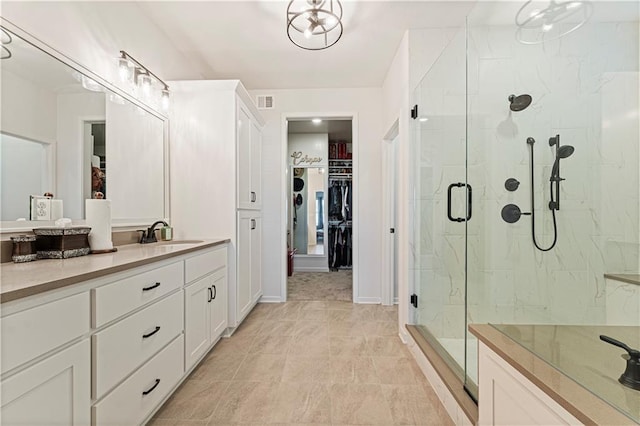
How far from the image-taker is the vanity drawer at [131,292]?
42.6 inches

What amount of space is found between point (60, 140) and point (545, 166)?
3.00 metres

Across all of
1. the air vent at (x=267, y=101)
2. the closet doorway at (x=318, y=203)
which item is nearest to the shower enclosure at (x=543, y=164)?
the air vent at (x=267, y=101)

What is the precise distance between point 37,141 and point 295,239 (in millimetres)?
4412

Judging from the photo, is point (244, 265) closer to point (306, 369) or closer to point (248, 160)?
point (248, 160)

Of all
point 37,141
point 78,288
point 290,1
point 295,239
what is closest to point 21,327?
point 78,288

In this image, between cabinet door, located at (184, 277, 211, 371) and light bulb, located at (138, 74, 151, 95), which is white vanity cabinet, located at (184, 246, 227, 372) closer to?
cabinet door, located at (184, 277, 211, 371)

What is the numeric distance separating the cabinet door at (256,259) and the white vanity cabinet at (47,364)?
2.08 meters

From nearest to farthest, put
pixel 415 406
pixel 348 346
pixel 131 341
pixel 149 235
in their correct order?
1. pixel 131 341
2. pixel 415 406
3. pixel 149 235
4. pixel 348 346

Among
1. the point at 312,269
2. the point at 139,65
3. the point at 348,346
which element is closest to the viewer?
the point at 139,65

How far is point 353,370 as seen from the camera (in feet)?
6.56

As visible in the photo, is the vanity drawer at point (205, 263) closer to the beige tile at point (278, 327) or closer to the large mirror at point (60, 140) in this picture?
the large mirror at point (60, 140)

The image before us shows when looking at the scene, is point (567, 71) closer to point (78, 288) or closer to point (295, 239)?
point (78, 288)

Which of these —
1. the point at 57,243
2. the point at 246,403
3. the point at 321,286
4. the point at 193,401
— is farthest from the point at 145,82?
the point at 321,286

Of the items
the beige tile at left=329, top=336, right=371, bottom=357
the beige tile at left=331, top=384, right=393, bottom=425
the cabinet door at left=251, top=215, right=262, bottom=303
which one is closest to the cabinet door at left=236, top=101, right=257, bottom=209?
the cabinet door at left=251, top=215, right=262, bottom=303
